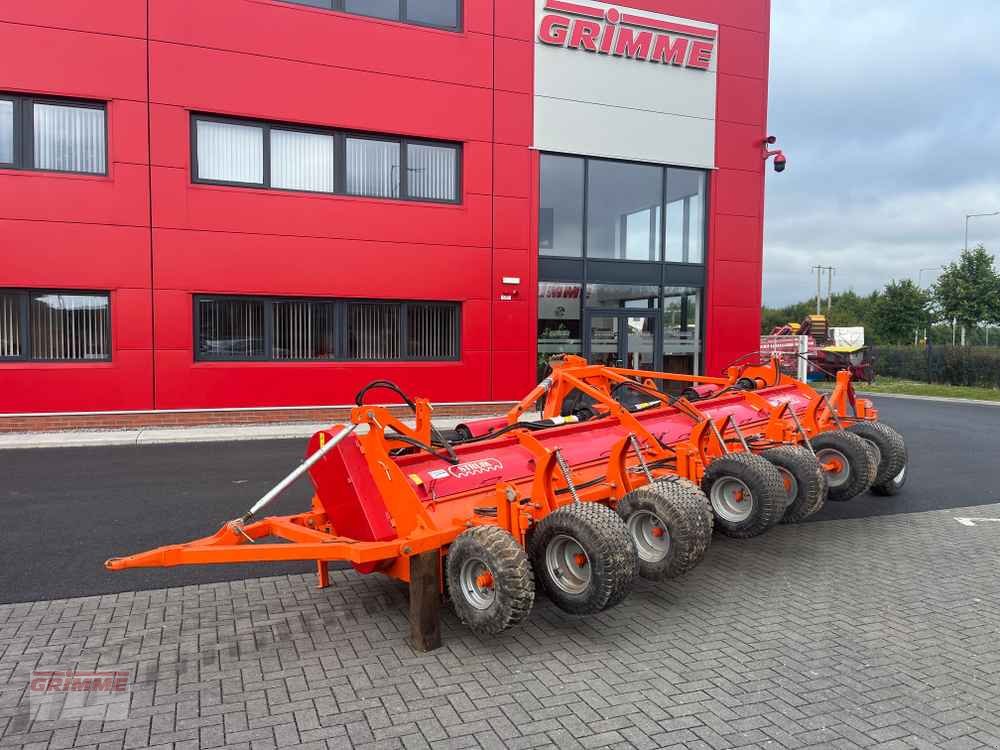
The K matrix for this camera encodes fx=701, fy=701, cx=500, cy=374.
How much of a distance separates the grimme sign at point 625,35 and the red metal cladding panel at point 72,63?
802cm

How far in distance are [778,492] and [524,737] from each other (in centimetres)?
271

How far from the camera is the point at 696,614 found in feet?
15.0

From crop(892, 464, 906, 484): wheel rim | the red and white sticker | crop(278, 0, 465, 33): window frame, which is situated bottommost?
crop(892, 464, 906, 484): wheel rim

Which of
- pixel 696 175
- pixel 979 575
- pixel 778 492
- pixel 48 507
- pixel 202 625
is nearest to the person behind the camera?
pixel 202 625

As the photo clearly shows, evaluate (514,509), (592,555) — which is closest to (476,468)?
(514,509)

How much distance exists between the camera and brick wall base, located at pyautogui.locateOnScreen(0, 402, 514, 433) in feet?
40.5

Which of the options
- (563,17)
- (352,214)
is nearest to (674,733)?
(352,214)

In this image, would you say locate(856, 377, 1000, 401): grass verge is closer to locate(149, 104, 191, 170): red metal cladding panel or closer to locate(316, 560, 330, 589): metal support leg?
locate(149, 104, 191, 170): red metal cladding panel

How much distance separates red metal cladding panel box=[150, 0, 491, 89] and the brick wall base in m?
6.26

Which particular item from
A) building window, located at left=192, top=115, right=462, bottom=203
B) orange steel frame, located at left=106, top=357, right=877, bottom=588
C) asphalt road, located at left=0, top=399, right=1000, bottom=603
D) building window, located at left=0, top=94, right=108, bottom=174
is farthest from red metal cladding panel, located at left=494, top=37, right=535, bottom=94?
orange steel frame, located at left=106, top=357, right=877, bottom=588

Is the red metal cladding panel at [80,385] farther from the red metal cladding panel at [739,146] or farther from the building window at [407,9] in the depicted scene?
the red metal cladding panel at [739,146]

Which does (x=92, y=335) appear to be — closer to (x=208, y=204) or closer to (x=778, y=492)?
(x=208, y=204)

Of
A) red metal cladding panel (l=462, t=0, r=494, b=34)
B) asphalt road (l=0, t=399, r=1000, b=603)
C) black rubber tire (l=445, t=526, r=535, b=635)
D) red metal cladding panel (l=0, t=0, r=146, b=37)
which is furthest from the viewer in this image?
red metal cladding panel (l=462, t=0, r=494, b=34)

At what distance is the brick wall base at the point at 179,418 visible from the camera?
1236 cm
